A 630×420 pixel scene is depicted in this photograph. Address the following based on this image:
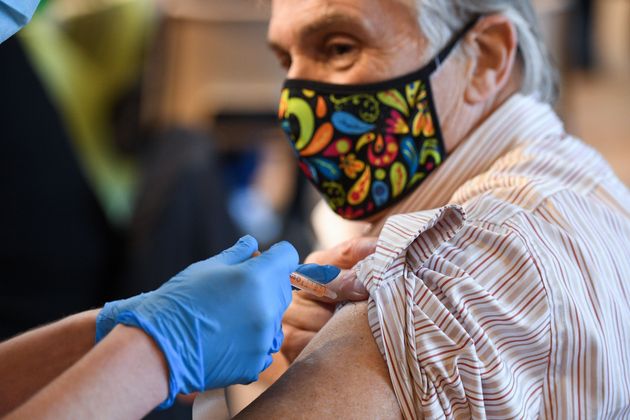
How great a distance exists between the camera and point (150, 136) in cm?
418

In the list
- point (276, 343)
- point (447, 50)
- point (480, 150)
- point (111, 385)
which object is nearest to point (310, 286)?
point (276, 343)

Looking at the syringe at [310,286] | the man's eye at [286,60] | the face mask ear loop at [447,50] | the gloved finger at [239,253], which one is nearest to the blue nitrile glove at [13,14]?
the gloved finger at [239,253]

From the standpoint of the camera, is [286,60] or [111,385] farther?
[286,60]

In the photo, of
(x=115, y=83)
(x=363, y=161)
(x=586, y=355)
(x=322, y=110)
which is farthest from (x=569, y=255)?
(x=115, y=83)

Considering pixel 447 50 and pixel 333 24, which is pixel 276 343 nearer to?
pixel 333 24

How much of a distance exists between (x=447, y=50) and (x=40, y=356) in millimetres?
974

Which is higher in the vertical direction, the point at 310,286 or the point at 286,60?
the point at 286,60

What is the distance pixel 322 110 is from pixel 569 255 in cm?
58

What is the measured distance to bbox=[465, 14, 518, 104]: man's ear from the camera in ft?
5.74

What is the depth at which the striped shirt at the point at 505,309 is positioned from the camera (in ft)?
4.04

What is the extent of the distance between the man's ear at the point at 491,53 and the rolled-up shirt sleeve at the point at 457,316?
0.49 m

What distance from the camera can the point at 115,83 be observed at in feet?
13.9

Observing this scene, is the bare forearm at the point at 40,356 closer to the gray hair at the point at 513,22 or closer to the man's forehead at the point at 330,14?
the man's forehead at the point at 330,14

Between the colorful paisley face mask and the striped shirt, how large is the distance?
0.28m
